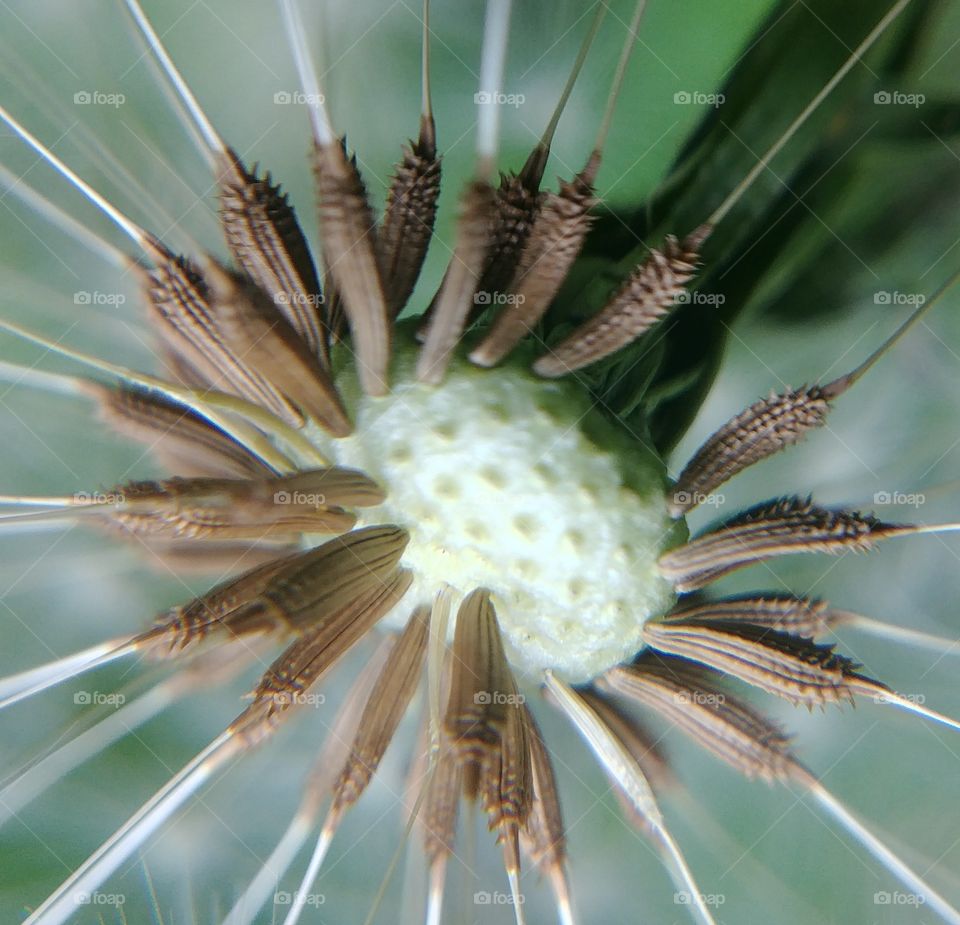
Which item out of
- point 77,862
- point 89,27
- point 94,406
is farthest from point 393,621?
point 89,27

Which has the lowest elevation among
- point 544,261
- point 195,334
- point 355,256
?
point 195,334

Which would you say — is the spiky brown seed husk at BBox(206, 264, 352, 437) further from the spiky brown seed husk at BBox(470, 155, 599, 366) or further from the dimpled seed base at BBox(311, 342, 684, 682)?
the spiky brown seed husk at BBox(470, 155, 599, 366)

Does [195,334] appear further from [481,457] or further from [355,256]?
[481,457]

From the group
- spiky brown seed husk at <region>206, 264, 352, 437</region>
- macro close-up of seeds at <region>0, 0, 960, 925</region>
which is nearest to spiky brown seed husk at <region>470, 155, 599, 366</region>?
macro close-up of seeds at <region>0, 0, 960, 925</region>

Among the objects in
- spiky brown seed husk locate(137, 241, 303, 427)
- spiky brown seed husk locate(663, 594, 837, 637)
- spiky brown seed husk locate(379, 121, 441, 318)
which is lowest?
spiky brown seed husk locate(137, 241, 303, 427)

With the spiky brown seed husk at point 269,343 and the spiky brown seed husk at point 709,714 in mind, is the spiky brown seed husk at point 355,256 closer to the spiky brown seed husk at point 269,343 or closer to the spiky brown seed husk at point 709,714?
the spiky brown seed husk at point 269,343

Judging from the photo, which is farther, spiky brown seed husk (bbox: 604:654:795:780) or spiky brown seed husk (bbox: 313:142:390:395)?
spiky brown seed husk (bbox: 604:654:795:780)

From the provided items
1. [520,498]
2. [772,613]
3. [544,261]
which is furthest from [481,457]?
[772,613]

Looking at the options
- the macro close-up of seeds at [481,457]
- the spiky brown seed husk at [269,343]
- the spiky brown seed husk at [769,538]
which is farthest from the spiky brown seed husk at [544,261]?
the spiky brown seed husk at [769,538]
